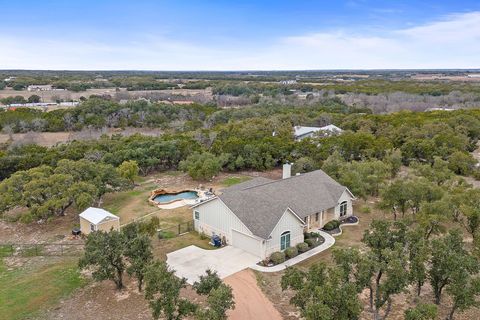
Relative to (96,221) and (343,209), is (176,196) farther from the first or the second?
(343,209)

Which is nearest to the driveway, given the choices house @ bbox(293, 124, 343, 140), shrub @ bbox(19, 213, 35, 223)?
shrub @ bbox(19, 213, 35, 223)

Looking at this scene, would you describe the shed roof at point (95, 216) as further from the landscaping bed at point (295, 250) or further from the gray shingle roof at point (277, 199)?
the landscaping bed at point (295, 250)

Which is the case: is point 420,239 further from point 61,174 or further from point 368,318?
point 61,174

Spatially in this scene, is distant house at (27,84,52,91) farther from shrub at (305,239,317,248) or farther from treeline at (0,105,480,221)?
shrub at (305,239,317,248)

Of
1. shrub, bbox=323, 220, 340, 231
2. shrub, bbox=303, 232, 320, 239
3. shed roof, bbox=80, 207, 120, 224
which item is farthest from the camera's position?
shrub, bbox=323, 220, 340, 231

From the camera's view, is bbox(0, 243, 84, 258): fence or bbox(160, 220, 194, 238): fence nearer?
bbox(0, 243, 84, 258): fence

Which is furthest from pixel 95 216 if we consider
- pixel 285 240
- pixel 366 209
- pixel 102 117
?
pixel 102 117
